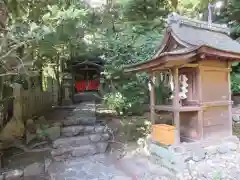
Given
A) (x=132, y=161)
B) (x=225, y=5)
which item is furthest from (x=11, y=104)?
(x=225, y=5)

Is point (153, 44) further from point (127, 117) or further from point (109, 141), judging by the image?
point (109, 141)

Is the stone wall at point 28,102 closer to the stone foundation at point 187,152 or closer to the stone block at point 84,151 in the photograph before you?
the stone block at point 84,151

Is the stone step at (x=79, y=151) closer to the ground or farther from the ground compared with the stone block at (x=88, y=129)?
closer to the ground

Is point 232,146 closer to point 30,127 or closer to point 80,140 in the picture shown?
point 80,140

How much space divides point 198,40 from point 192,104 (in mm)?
1525

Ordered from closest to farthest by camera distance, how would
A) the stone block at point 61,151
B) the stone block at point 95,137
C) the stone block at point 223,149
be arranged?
the stone block at point 223,149, the stone block at point 61,151, the stone block at point 95,137

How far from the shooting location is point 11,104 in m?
6.72

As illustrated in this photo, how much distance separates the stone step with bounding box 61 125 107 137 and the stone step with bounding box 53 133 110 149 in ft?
0.82

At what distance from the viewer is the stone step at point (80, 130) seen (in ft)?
23.0

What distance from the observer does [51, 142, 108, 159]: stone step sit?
611 cm

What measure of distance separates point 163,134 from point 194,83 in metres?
1.37

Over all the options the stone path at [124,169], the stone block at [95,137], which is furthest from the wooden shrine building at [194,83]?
the stone block at [95,137]

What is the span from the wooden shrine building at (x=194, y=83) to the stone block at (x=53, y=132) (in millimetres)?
2964

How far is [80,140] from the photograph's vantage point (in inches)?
262
